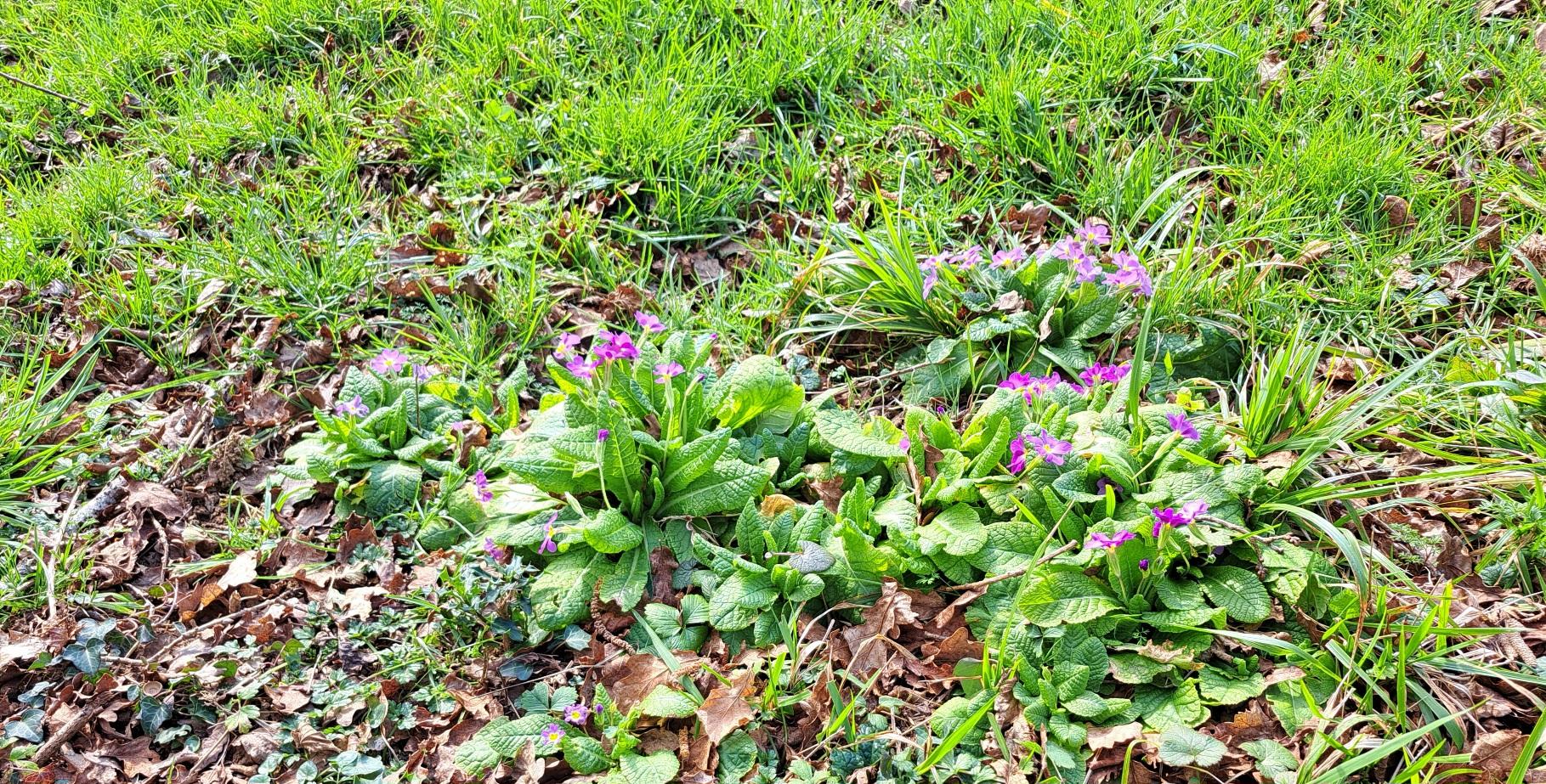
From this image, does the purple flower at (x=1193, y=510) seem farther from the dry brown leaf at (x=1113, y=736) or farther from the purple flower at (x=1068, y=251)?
the purple flower at (x=1068, y=251)

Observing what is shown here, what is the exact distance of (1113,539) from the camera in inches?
74.9

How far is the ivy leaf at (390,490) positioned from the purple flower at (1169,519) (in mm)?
1715

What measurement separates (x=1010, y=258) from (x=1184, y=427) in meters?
0.74

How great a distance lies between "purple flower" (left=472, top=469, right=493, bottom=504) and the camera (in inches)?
92.8

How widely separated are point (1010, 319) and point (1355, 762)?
1275mm

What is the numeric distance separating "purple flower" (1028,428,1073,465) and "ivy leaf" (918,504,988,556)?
19 cm

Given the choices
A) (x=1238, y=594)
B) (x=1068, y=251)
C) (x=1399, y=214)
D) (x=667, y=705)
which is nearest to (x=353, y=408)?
(x=667, y=705)

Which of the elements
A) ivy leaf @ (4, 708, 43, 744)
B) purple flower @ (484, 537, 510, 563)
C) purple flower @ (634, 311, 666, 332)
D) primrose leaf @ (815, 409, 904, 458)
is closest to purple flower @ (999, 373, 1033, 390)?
primrose leaf @ (815, 409, 904, 458)

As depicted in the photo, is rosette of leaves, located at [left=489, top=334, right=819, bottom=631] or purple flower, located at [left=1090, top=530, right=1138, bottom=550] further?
rosette of leaves, located at [left=489, top=334, right=819, bottom=631]

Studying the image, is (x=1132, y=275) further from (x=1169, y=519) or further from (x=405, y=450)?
(x=405, y=450)

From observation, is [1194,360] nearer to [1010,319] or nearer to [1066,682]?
[1010,319]

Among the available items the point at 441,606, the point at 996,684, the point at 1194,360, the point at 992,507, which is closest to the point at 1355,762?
the point at 996,684

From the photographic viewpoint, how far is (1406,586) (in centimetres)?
199

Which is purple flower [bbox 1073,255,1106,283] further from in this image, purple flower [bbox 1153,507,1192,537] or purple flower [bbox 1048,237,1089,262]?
purple flower [bbox 1153,507,1192,537]
